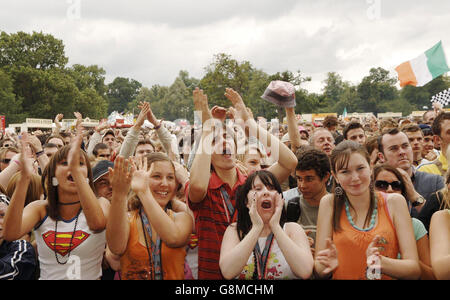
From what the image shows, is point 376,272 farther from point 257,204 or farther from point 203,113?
point 203,113

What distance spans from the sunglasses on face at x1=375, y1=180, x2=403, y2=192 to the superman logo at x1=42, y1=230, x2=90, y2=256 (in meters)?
2.13

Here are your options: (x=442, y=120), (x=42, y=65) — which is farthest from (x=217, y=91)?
(x=442, y=120)

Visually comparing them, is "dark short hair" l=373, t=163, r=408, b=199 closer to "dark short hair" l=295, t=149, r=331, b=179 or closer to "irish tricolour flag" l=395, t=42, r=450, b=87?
"dark short hair" l=295, t=149, r=331, b=179

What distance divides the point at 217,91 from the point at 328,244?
37.0 meters

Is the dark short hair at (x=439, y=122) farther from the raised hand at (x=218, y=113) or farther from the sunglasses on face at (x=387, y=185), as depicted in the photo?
the raised hand at (x=218, y=113)

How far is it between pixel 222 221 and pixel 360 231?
0.92 metres

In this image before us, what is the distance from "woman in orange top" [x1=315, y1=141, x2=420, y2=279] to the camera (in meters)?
2.13

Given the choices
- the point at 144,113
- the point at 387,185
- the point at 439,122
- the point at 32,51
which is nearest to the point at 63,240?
the point at 144,113

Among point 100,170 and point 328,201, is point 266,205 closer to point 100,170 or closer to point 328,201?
point 328,201

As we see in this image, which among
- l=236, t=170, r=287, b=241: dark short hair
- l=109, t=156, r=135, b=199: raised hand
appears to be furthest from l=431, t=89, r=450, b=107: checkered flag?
l=109, t=156, r=135, b=199: raised hand

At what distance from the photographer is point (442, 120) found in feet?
13.8

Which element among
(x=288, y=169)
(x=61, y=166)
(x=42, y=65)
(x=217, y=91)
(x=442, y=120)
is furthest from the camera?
(x=42, y=65)

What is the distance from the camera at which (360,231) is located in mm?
2254

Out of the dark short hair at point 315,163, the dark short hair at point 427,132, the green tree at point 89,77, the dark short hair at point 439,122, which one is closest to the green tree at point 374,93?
the green tree at point 89,77
